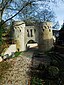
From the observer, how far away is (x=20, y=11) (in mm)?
24578

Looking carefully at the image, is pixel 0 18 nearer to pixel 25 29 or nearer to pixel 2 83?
pixel 2 83

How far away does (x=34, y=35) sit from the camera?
65750 mm

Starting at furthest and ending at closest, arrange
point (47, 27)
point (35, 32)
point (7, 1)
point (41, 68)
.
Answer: point (35, 32) → point (47, 27) → point (7, 1) → point (41, 68)

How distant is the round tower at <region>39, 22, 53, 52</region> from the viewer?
57175 mm

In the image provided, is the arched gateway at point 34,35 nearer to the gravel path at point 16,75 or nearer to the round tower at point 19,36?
the round tower at point 19,36

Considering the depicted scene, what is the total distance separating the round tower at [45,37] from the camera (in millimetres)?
57175

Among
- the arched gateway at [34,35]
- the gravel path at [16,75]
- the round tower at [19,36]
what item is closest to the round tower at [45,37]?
the arched gateway at [34,35]

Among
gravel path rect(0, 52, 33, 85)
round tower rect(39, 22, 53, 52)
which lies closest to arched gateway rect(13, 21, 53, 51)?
round tower rect(39, 22, 53, 52)

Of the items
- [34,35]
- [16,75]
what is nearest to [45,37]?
[34,35]

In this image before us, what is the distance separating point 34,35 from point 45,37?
23.7ft

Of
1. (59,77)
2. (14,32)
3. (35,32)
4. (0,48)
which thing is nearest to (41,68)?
(59,77)

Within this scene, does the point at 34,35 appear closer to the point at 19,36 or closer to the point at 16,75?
the point at 19,36

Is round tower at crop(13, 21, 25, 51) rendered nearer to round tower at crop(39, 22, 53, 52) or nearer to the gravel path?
round tower at crop(39, 22, 53, 52)

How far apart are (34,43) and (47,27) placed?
446 inches
